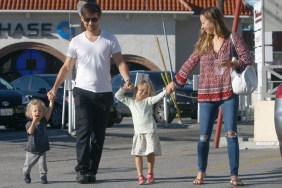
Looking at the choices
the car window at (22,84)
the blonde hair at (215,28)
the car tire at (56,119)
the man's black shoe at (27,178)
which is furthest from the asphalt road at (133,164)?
the car window at (22,84)

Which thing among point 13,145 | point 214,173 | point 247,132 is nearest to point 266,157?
point 214,173

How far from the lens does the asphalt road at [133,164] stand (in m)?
10.9

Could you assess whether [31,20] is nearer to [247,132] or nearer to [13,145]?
[247,132]

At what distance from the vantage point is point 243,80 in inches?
393

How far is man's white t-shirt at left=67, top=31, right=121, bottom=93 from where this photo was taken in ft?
35.0

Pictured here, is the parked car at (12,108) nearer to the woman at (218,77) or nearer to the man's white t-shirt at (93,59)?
the man's white t-shirt at (93,59)

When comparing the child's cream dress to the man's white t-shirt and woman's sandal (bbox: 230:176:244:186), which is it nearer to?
the man's white t-shirt

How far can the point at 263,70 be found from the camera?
53.2 ft

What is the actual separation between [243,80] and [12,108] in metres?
12.2

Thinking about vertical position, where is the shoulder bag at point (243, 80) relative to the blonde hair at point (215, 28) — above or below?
below

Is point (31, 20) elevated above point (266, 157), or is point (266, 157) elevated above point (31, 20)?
point (31, 20)

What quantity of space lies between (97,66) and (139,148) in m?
Result: 1.06

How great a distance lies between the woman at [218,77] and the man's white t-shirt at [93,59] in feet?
2.78

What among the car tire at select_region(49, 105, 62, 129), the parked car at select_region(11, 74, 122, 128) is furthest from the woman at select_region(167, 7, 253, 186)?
the car tire at select_region(49, 105, 62, 129)
